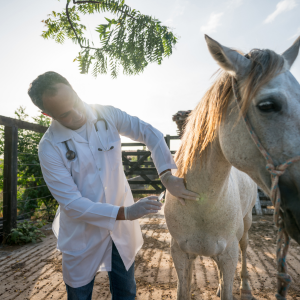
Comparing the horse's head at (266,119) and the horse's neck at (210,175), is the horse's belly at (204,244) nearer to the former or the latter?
the horse's neck at (210,175)

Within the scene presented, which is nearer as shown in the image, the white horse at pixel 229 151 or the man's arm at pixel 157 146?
the white horse at pixel 229 151

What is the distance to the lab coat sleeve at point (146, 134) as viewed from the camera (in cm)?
164

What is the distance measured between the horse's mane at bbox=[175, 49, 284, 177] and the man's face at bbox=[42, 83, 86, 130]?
0.82 metres

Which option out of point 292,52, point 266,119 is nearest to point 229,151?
point 266,119

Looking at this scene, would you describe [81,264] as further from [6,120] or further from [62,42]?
[62,42]

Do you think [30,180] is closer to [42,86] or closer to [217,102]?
[42,86]

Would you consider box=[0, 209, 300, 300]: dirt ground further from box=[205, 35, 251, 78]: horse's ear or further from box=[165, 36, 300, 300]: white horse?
box=[205, 35, 251, 78]: horse's ear

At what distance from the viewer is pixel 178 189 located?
1.48 meters

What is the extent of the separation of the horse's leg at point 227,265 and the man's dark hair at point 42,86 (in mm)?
1718

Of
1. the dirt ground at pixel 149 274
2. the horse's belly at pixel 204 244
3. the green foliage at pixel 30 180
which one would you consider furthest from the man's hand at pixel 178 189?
the green foliage at pixel 30 180

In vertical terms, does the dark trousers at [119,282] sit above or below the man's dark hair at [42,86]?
below

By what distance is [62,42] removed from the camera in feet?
14.6

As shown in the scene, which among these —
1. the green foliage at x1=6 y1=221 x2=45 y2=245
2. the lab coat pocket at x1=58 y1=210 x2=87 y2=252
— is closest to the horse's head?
the lab coat pocket at x1=58 y1=210 x2=87 y2=252

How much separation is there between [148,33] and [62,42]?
5.88 ft
